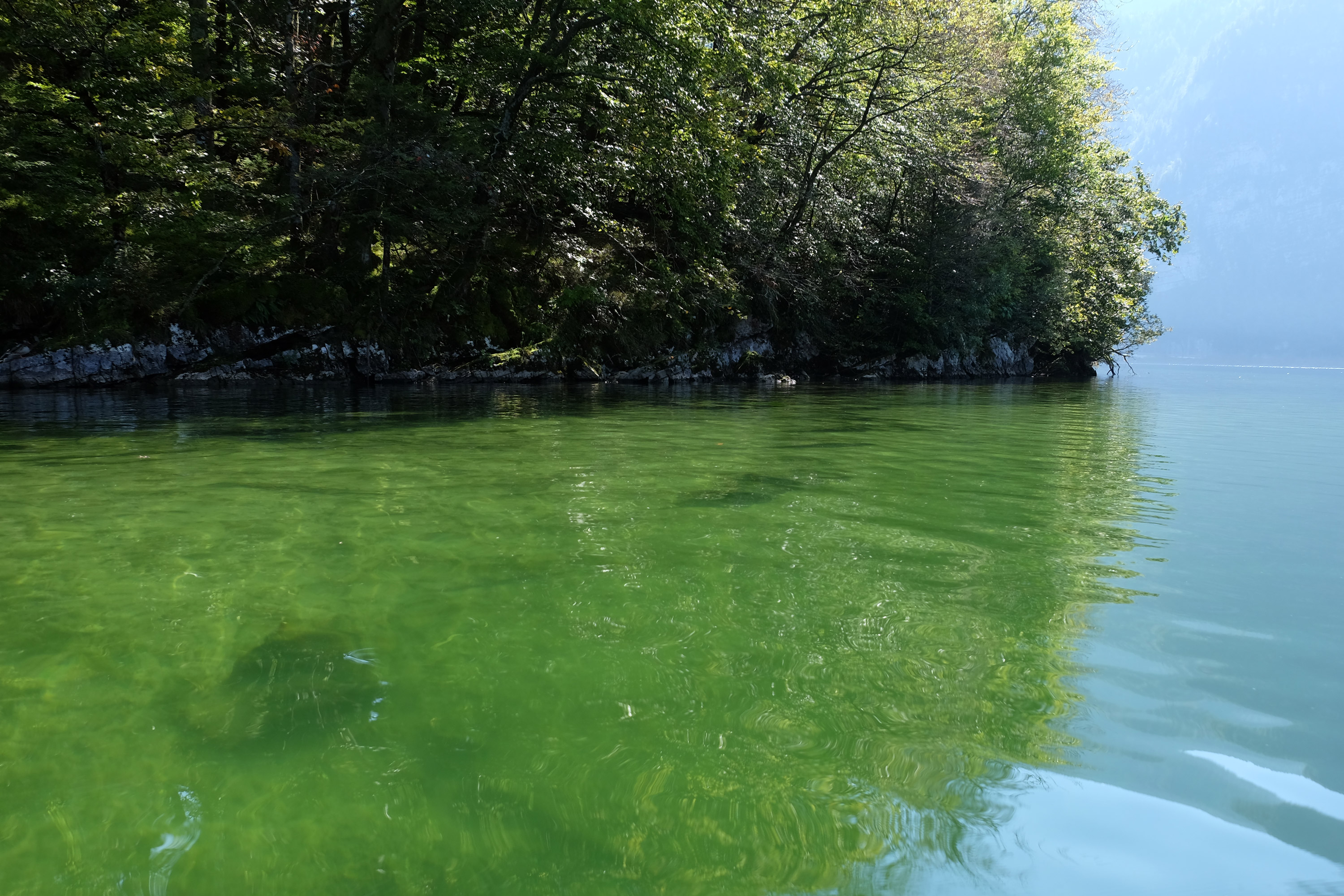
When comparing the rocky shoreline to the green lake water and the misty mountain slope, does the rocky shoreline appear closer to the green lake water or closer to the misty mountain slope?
the green lake water

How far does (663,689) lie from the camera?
2.38 m

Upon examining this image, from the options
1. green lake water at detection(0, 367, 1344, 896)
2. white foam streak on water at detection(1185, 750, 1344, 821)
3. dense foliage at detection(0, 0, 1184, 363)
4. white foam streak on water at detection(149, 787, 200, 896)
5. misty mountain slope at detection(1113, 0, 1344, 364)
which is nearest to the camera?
white foam streak on water at detection(149, 787, 200, 896)

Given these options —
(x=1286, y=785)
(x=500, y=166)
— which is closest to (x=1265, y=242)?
(x=500, y=166)

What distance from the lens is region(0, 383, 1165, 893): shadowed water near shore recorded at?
1.67m

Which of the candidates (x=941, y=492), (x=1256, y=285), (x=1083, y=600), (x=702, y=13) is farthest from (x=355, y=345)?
(x=1256, y=285)

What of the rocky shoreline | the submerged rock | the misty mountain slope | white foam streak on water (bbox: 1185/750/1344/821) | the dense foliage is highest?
the misty mountain slope

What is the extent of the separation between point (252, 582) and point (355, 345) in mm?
15048

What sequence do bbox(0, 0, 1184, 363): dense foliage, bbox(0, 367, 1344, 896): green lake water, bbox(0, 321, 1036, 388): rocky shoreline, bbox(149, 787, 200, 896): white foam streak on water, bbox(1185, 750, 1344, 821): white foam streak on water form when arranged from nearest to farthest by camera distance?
bbox(149, 787, 200, 896): white foam streak on water < bbox(0, 367, 1344, 896): green lake water < bbox(1185, 750, 1344, 821): white foam streak on water < bbox(0, 0, 1184, 363): dense foliage < bbox(0, 321, 1036, 388): rocky shoreline

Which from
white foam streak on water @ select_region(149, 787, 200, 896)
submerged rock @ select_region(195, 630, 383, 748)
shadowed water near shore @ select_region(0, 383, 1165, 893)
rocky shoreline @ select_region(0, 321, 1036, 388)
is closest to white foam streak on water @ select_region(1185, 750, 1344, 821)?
shadowed water near shore @ select_region(0, 383, 1165, 893)

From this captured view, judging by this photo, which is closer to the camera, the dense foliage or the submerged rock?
the submerged rock

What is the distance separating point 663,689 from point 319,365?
1652 cm

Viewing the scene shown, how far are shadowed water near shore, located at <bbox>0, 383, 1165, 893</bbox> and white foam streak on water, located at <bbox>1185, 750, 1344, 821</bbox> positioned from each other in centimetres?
38

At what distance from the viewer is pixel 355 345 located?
17.2 m

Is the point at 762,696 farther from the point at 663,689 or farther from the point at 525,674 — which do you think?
Result: the point at 525,674
